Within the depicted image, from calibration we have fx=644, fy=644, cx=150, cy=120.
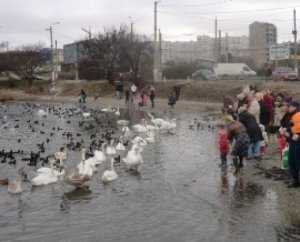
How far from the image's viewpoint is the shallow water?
11266mm

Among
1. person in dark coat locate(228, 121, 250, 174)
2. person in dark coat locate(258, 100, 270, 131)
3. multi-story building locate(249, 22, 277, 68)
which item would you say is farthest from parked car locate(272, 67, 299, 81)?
multi-story building locate(249, 22, 277, 68)

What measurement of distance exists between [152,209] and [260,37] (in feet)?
373

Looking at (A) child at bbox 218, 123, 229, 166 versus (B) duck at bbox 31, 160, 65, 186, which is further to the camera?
(A) child at bbox 218, 123, 229, 166

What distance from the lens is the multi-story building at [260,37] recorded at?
117 m

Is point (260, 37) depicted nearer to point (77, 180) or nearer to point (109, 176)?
point (109, 176)

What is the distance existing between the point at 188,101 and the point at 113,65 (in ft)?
59.5

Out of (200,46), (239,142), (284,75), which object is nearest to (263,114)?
(239,142)

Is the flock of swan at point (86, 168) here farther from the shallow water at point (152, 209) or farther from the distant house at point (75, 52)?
the distant house at point (75, 52)

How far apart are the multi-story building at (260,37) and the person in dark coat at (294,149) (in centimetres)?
10162

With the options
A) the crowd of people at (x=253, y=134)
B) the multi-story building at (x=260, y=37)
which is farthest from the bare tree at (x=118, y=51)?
the multi-story building at (x=260, y=37)

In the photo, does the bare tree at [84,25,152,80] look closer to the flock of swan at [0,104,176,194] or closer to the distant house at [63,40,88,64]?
Result: the distant house at [63,40,88,64]

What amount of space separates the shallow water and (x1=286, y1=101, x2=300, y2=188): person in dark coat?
0.64 m

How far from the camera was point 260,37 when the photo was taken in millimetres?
123312

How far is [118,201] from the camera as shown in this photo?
14.0 meters
